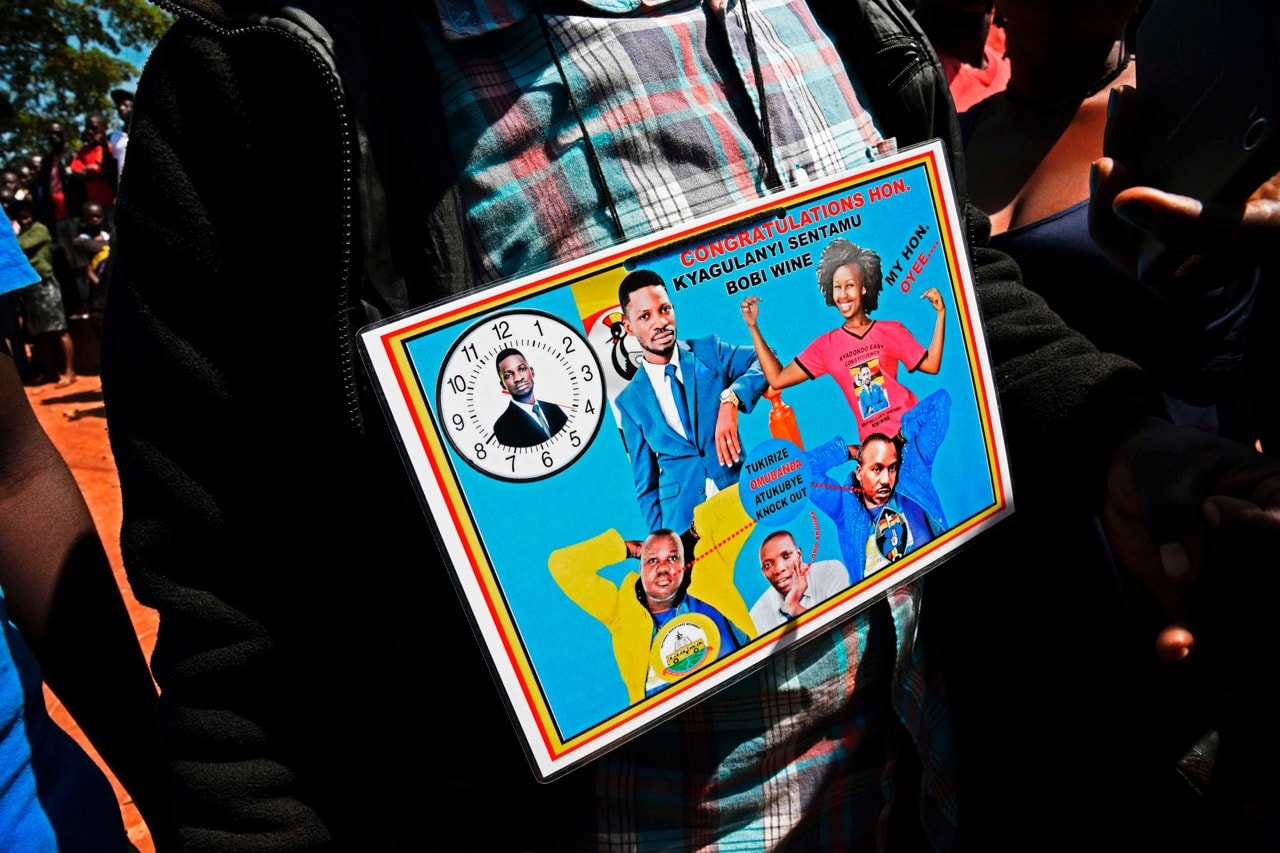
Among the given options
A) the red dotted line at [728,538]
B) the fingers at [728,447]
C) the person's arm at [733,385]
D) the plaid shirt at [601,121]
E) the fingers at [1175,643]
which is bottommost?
the fingers at [1175,643]

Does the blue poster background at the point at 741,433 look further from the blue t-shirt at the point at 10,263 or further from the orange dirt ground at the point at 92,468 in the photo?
the orange dirt ground at the point at 92,468

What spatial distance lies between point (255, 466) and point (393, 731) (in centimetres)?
28

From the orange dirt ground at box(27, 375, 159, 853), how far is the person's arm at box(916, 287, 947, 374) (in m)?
2.91

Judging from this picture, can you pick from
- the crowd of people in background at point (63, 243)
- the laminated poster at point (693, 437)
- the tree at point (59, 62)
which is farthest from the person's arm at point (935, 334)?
the tree at point (59, 62)

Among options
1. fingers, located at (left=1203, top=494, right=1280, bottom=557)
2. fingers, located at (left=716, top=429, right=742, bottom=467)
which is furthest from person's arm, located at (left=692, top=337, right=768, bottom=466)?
fingers, located at (left=1203, top=494, right=1280, bottom=557)

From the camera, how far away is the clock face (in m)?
0.65

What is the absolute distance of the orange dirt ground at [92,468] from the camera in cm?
341

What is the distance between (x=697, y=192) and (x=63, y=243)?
1083cm

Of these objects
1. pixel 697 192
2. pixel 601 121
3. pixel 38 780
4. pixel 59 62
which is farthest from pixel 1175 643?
pixel 59 62

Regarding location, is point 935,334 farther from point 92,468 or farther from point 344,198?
point 92,468

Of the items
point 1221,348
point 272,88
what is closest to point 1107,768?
point 1221,348

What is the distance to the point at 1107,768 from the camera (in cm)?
142

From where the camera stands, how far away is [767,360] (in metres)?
0.77

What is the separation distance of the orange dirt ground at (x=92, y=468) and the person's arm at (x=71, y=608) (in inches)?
81.5
